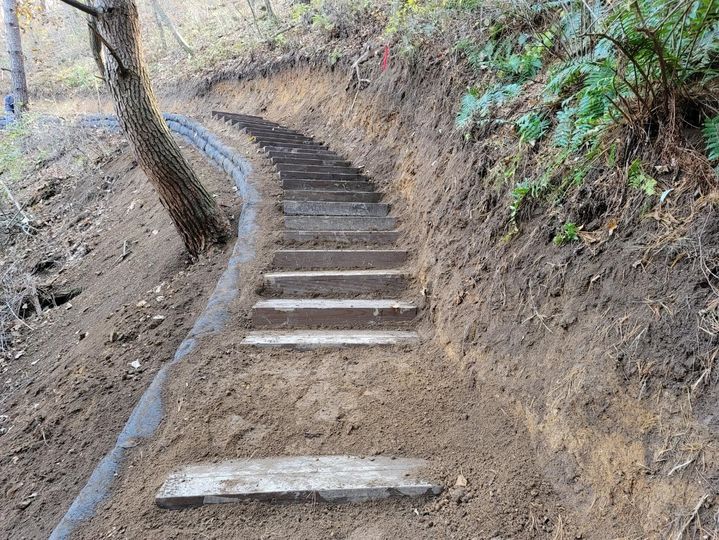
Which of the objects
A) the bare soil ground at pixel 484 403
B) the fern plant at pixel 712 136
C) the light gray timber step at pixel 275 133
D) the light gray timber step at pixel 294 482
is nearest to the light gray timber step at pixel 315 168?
the light gray timber step at pixel 275 133

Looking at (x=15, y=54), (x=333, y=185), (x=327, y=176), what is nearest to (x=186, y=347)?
(x=333, y=185)

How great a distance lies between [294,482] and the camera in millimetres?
2406

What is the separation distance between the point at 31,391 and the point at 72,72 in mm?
23721

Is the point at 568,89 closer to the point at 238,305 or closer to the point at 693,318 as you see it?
the point at 693,318

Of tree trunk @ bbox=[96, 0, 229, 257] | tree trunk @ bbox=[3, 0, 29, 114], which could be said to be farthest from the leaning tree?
tree trunk @ bbox=[3, 0, 29, 114]

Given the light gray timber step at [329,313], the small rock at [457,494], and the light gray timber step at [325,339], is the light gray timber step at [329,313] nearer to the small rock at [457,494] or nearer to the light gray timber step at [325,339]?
the light gray timber step at [325,339]

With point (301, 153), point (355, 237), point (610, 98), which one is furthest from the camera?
point (301, 153)

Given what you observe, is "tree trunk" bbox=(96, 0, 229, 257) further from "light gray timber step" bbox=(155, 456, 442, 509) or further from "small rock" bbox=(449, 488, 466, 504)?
"small rock" bbox=(449, 488, 466, 504)

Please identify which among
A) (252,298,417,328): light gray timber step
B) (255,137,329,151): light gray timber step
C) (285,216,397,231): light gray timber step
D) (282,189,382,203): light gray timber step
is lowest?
(252,298,417,328): light gray timber step

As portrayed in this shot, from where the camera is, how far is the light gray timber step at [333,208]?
19.2 feet

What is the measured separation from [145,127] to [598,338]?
455 centimetres

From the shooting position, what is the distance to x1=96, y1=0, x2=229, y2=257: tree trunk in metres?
4.46

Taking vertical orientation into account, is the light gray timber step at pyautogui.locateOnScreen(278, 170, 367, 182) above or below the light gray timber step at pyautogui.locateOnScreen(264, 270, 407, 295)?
above

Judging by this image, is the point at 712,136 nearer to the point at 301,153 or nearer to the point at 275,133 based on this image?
the point at 301,153
